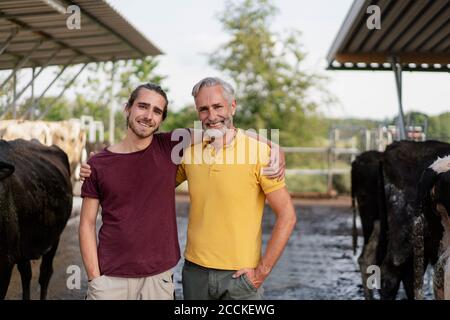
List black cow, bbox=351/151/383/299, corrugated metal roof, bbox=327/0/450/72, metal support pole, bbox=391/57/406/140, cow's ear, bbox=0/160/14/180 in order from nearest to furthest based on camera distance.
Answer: cow's ear, bbox=0/160/14/180, corrugated metal roof, bbox=327/0/450/72, black cow, bbox=351/151/383/299, metal support pole, bbox=391/57/406/140

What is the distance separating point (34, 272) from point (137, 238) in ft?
20.6

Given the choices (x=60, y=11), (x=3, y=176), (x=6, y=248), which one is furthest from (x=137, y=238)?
(x=60, y=11)

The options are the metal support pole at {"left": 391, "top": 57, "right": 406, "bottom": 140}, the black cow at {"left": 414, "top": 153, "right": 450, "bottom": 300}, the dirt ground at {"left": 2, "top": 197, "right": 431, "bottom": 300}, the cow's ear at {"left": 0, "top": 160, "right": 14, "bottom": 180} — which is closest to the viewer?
the black cow at {"left": 414, "top": 153, "right": 450, "bottom": 300}

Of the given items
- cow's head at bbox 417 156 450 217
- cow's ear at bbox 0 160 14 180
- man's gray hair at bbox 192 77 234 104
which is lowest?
cow's head at bbox 417 156 450 217

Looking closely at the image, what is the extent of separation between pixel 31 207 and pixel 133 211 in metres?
3.13

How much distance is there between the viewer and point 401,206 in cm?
642

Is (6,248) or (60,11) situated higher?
(60,11)

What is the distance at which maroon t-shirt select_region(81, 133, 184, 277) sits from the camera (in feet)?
10.4

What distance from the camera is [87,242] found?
3199 mm

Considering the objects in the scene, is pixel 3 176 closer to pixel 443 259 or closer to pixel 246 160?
pixel 246 160

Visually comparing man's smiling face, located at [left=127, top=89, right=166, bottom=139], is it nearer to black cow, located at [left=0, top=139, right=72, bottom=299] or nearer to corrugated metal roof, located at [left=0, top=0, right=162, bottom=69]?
black cow, located at [left=0, top=139, right=72, bottom=299]

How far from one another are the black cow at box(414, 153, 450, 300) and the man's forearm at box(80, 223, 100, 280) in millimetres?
1873

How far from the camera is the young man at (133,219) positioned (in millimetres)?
3176

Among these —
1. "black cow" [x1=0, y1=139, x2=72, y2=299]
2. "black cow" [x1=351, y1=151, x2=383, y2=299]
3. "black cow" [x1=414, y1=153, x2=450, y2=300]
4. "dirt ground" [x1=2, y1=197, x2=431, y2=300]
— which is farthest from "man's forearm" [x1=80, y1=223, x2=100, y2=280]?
"black cow" [x1=351, y1=151, x2=383, y2=299]
